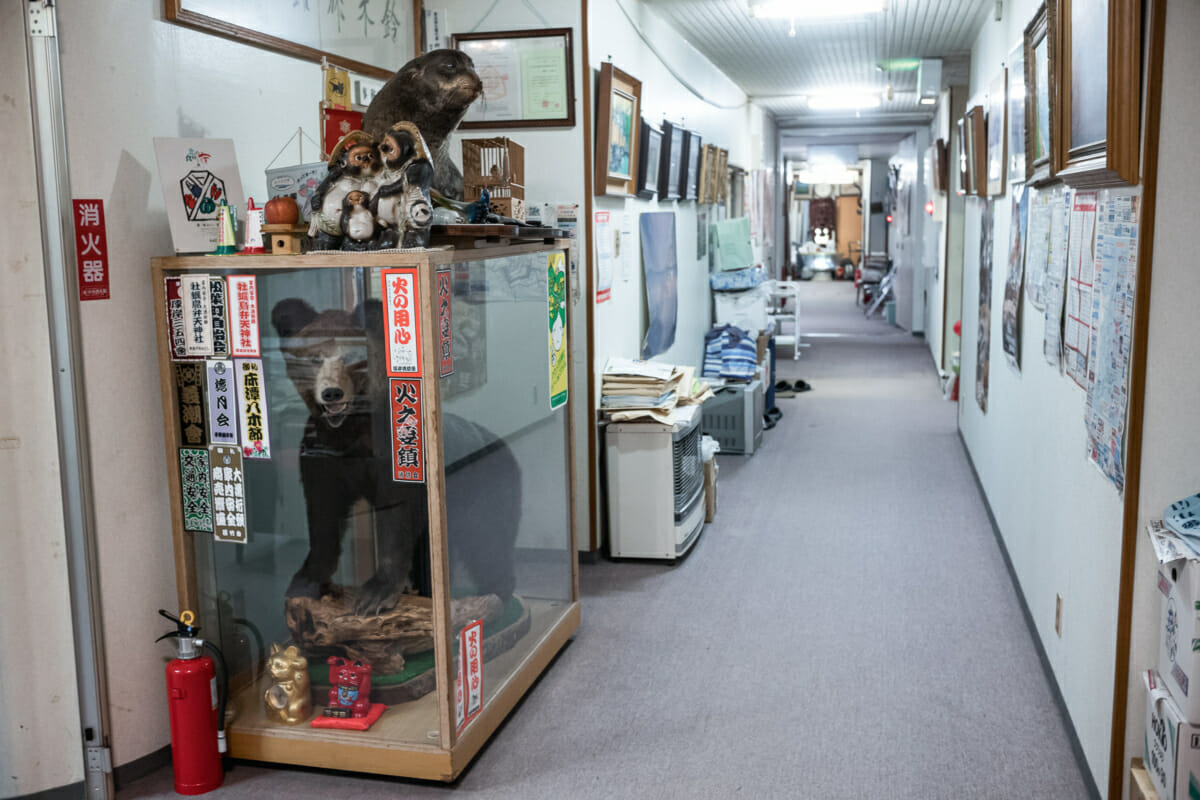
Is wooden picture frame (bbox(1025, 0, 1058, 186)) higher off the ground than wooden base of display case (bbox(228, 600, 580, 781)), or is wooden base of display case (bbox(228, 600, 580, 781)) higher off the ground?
wooden picture frame (bbox(1025, 0, 1058, 186))

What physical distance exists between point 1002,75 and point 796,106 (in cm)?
622

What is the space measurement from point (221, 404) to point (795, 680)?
1826 mm

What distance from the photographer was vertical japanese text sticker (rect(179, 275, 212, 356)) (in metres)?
2.52

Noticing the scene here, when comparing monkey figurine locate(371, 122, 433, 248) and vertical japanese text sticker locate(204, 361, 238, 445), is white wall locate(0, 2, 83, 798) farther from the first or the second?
monkey figurine locate(371, 122, 433, 248)

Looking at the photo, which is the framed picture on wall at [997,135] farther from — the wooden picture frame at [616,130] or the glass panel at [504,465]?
the glass panel at [504,465]

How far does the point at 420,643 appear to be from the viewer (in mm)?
2686

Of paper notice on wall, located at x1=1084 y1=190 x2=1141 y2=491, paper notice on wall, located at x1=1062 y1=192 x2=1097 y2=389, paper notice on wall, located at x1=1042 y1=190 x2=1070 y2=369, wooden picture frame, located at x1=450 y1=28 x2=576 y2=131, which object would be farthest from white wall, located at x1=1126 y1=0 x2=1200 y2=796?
wooden picture frame, located at x1=450 y1=28 x2=576 y2=131

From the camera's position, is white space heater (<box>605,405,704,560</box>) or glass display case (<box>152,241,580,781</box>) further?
white space heater (<box>605,405,704,560</box>)

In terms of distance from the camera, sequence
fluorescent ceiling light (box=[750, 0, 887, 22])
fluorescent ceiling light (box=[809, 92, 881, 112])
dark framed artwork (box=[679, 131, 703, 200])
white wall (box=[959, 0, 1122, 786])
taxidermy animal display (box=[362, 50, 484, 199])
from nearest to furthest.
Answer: white wall (box=[959, 0, 1122, 786])
taxidermy animal display (box=[362, 50, 484, 199])
fluorescent ceiling light (box=[750, 0, 887, 22])
dark framed artwork (box=[679, 131, 703, 200])
fluorescent ceiling light (box=[809, 92, 881, 112])

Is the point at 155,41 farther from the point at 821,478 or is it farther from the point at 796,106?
the point at 796,106

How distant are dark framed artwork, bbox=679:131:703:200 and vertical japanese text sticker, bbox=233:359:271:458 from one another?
4.00 metres

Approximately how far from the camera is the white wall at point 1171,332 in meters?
1.98

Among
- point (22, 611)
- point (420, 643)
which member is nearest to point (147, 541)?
point (22, 611)

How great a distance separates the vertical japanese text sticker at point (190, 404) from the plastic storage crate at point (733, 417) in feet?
13.1
